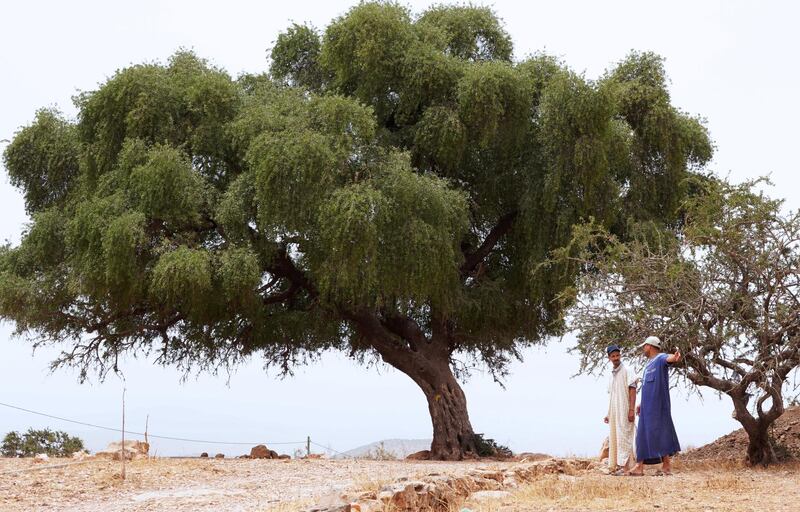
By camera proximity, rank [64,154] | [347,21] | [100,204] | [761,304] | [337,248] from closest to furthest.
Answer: [761,304]
[337,248]
[100,204]
[347,21]
[64,154]

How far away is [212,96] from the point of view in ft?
66.2

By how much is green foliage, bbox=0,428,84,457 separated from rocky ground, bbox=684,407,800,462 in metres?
13.4

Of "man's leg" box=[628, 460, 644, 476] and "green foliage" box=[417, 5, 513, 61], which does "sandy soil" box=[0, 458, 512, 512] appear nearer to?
"man's leg" box=[628, 460, 644, 476]

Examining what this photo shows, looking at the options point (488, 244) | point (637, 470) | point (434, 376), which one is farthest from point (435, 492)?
point (488, 244)

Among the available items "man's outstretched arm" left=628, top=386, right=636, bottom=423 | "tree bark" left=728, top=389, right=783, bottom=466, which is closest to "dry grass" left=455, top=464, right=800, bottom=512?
"man's outstretched arm" left=628, top=386, right=636, bottom=423

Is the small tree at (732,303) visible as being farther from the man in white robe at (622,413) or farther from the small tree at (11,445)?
the small tree at (11,445)

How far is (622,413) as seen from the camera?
13016mm

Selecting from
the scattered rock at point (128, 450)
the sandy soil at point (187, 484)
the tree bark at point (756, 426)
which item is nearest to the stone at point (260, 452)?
the scattered rock at point (128, 450)

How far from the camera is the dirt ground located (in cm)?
1023

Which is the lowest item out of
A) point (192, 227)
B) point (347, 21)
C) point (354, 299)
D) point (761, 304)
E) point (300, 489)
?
point (300, 489)

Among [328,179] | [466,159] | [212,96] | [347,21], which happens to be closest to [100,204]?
[212,96]

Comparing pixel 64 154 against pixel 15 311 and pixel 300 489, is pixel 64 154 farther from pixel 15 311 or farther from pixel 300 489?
pixel 300 489

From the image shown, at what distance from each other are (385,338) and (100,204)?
6.65 m

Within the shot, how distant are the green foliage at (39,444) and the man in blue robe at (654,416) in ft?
46.1
